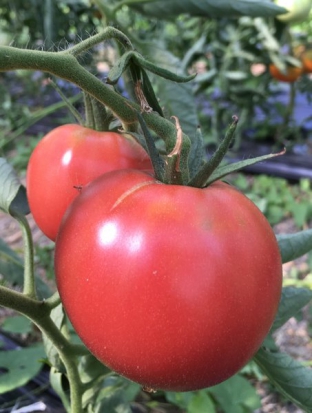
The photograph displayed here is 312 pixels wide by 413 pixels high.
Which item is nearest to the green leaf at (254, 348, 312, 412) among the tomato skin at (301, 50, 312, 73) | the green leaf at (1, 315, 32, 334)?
the green leaf at (1, 315, 32, 334)

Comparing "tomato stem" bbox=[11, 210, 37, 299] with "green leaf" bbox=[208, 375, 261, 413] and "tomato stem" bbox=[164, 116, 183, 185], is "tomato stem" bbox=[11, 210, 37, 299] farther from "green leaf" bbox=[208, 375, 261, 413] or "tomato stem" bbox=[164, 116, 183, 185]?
"green leaf" bbox=[208, 375, 261, 413]

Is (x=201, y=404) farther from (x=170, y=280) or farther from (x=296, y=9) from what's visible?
(x=296, y=9)

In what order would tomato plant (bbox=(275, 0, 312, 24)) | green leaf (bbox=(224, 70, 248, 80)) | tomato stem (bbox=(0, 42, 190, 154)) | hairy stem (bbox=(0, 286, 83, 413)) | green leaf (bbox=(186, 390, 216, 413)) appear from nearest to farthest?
tomato stem (bbox=(0, 42, 190, 154))
hairy stem (bbox=(0, 286, 83, 413))
green leaf (bbox=(186, 390, 216, 413))
tomato plant (bbox=(275, 0, 312, 24))
green leaf (bbox=(224, 70, 248, 80))

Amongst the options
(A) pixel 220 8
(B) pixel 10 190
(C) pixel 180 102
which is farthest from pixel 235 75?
(B) pixel 10 190

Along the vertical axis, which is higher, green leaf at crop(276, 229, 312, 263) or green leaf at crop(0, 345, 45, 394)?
green leaf at crop(276, 229, 312, 263)

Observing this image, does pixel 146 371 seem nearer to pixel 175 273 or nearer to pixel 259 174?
pixel 175 273

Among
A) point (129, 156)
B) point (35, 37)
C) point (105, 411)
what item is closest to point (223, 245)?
point (129, 156)

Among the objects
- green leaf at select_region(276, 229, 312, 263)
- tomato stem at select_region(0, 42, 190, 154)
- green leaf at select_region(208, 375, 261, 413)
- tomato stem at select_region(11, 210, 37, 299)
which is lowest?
green leaf at select_region(208, 375, 261, 413)
